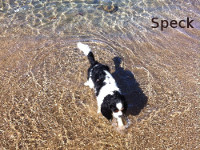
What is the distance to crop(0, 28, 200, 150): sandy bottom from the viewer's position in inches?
146

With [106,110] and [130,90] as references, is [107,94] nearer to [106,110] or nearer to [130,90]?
[106,110]

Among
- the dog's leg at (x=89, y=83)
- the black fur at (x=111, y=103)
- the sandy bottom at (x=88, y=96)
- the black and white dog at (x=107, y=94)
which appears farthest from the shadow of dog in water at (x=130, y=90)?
the black fur at (x=111, y=103)

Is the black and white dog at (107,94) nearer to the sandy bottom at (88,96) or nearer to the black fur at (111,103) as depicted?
the black fur at (111,103)

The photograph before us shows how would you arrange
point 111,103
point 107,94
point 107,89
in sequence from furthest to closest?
1. point 107,89
2. point 107,94
3. point 111,103

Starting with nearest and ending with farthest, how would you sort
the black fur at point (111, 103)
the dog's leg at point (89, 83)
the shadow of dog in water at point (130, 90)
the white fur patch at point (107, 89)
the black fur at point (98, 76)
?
1. the black fur at point (111, 103)
2. the white fur patch at point (107, 89)
3. the black fur at point (98, 76)
4. the shadow of dog in water at point (130, 90)
5. the dog's leg at point (89, 83)

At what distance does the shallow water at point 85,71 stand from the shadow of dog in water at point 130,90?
2 cm

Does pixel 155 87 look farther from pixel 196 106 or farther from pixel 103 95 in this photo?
pixel 103 95

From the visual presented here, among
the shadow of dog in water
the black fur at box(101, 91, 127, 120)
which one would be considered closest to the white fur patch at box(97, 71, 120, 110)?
the black fur at box(101, 91, 127, 120)

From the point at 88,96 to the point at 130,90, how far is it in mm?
993

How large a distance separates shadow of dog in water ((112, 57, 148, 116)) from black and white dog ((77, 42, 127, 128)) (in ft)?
1.80

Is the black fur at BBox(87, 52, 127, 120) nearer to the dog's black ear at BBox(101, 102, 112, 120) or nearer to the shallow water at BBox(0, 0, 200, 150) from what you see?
the dog's black ear at BBox(101, 102, 112, 120)

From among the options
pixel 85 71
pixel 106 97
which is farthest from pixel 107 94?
A: pixel 85 71

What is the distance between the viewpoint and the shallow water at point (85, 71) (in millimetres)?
3766

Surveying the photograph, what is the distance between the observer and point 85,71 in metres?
5.02
